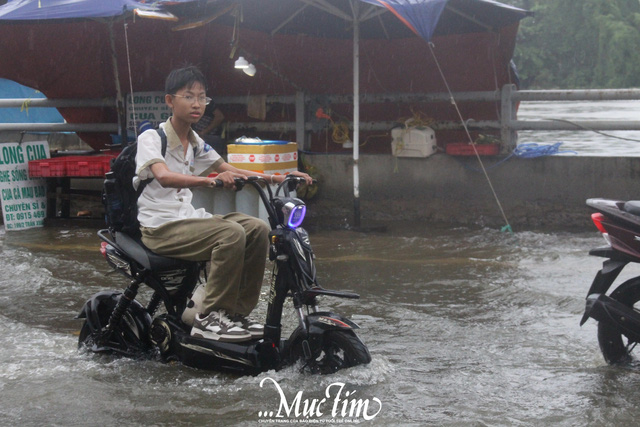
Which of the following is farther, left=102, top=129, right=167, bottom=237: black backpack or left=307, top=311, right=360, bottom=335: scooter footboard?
left=102, top=129, right=167, bottom=237: black backpack

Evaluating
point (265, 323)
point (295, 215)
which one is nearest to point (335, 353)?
point (265, 323)

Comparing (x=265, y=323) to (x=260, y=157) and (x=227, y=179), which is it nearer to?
(x=227, y=179)

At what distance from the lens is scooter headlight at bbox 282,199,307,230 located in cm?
408

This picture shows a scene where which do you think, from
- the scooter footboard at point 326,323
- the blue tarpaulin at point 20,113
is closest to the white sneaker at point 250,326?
the scooter footboard at point 326,323

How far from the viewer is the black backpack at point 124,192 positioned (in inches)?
174

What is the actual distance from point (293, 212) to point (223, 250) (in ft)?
1.46

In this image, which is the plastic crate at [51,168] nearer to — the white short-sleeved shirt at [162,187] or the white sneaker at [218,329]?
the white short-sleeved shirt at [162,187]

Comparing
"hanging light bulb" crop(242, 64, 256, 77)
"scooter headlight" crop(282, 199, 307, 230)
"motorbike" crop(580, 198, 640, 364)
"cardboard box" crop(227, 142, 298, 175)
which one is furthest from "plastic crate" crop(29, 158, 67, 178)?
"motorbike" crop(580, 198, 640, 364)

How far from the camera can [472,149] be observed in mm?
9148

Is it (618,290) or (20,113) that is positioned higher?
(20,113)

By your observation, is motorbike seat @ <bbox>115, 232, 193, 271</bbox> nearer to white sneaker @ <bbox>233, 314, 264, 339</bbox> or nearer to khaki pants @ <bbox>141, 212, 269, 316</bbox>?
khaki pants @ <bbox>141, 212, 269, 316</bbox>

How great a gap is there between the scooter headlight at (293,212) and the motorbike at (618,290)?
171 cm

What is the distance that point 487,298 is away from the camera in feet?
20.2

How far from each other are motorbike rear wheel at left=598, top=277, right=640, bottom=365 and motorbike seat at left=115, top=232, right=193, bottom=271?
2.46m
